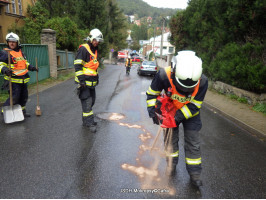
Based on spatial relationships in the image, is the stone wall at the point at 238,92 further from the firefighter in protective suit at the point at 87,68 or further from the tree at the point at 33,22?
the tree at the point at 33,22

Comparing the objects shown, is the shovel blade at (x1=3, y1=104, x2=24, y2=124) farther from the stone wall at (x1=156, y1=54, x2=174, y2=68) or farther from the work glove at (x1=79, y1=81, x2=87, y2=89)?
the stone wall at (x1=156, y1=54, x2=174, y2=68)

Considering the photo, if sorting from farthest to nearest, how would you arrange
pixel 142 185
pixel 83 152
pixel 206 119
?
pixel 206 119, pixel 83 152, pixel 142 185

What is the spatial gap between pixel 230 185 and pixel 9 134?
4368 mm

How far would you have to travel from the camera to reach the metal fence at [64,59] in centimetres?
1577

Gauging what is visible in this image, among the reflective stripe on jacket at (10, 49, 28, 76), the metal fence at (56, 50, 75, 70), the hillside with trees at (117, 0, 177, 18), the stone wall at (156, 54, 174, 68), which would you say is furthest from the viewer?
the hillside with trees at (117, 0, 177, 18)

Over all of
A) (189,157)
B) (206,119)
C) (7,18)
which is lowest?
(206,119)

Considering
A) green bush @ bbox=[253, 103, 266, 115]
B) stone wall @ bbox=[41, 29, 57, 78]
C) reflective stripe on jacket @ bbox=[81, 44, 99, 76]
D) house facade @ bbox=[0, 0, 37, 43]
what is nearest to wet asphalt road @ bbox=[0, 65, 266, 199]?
reflective stripe on jacket @ bbox=[81, 44, 99, 76]

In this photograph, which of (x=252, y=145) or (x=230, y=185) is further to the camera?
(x=252, y=145)

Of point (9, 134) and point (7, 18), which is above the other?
point (7, 18)

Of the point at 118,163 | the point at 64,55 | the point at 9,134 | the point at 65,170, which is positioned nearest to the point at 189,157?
the point at 118,163

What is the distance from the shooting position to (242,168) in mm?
3949

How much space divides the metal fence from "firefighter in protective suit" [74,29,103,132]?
11.2 m

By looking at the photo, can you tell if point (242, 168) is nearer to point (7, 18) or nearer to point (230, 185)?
point (230, 185)

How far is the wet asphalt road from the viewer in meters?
3.09
